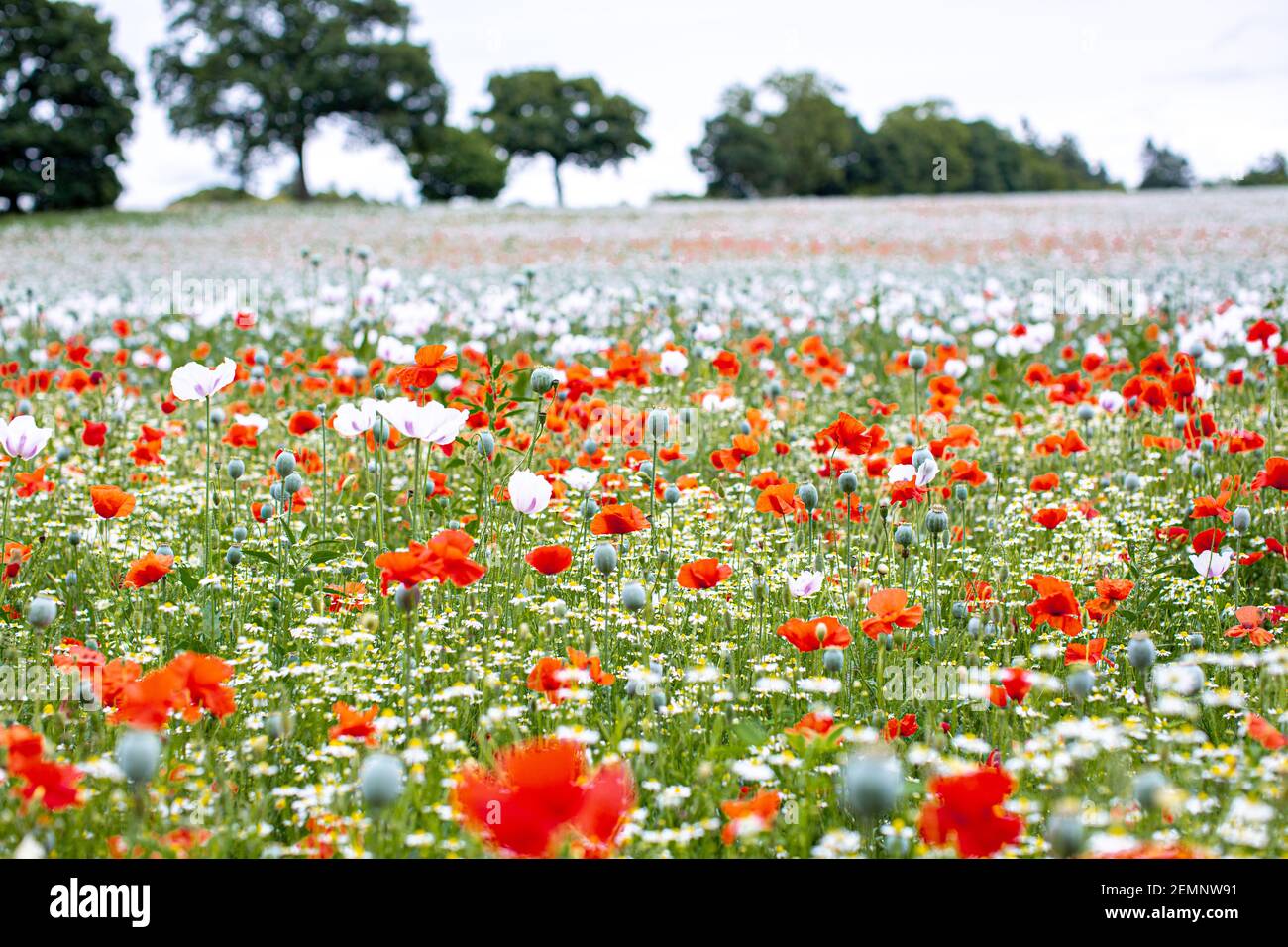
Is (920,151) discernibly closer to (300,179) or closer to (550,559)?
(300,179)

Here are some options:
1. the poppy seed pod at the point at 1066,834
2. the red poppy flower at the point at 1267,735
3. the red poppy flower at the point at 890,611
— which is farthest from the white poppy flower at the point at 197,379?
the red poppy flower at the point at 1267,735

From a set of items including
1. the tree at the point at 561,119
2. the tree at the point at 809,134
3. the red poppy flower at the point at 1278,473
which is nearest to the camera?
the red poppy flower at the point at 1278,473

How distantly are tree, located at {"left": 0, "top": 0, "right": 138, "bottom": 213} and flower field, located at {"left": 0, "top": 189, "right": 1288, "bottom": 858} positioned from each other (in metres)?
33.3

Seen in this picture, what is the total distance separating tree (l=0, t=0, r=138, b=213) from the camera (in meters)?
34.2

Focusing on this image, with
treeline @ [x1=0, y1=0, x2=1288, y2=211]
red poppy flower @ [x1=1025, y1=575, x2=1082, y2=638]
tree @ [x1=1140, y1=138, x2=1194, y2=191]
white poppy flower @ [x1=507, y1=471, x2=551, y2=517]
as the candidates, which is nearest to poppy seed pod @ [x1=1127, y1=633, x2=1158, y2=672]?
red poppy flower @ [x1=1025, y1=575, x2=1082, y2=638]

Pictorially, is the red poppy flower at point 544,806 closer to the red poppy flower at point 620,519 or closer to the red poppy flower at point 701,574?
the red poppy flower at point 701,574

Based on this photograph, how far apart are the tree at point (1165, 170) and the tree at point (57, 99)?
60.5 metres

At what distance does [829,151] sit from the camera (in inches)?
2675

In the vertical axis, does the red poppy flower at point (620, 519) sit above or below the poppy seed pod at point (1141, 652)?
above

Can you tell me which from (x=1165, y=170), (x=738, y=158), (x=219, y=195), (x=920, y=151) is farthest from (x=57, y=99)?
(x=1165, y=170)

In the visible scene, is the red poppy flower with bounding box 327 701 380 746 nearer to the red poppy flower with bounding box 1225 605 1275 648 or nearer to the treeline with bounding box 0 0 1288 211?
the red poppy flower with bounding box 1225 605 1275 648

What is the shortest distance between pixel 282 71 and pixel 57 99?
788 cm

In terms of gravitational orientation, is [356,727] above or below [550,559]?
below

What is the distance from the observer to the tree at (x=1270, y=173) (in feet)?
113
